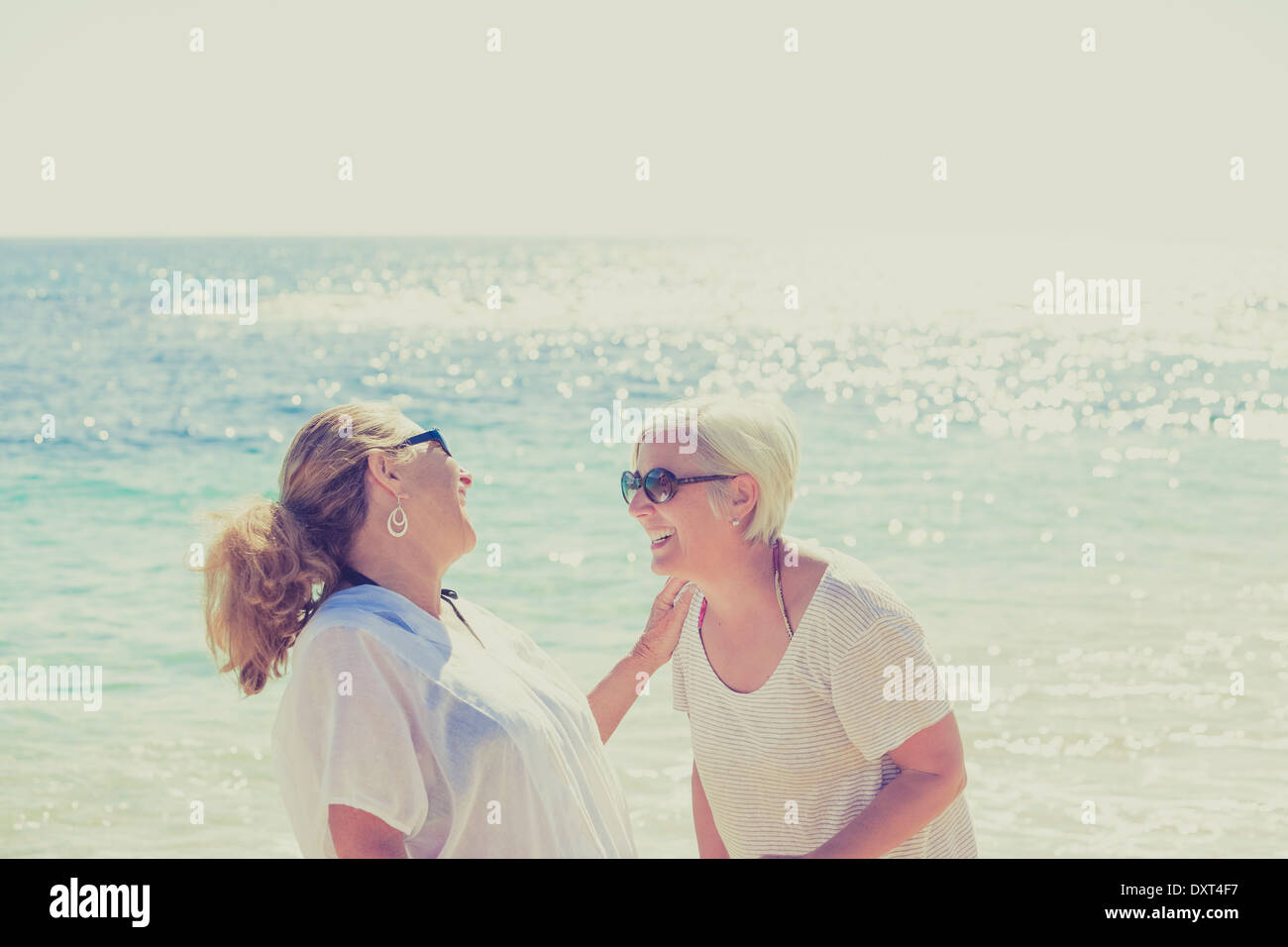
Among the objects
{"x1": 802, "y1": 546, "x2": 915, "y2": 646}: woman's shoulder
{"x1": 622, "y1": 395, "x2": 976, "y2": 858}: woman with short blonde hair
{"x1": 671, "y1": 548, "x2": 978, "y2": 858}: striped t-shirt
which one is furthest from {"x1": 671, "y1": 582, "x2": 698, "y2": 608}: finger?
{"x1": 802, "y1": 546, "x2": 915, "y2": 646}: woman's shoulder

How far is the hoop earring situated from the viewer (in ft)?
9.30

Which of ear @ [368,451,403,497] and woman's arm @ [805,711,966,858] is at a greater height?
ear @ [368,451,403,497]

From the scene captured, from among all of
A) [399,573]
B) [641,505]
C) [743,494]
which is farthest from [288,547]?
[743,494]

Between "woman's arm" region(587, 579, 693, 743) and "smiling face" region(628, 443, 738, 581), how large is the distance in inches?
14.2

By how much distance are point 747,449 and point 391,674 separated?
1021 millimetres

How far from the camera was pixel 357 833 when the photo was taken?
240cm

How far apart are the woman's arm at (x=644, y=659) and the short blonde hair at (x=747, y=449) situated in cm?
47

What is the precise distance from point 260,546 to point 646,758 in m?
4.52

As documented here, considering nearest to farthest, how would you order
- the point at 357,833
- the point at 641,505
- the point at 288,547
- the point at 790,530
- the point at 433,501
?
the point at 357,833, the point at 288,547, the point at 433,501, the point at 641,505, the point at 790,530

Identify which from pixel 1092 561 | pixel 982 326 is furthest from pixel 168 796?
pixel 982 326

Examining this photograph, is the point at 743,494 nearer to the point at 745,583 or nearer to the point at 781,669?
the point at 745,583

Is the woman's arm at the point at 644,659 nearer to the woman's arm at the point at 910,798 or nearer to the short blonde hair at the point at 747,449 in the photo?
the short blonde hair at the point at 747,449

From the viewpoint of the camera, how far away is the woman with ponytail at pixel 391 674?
2430mm

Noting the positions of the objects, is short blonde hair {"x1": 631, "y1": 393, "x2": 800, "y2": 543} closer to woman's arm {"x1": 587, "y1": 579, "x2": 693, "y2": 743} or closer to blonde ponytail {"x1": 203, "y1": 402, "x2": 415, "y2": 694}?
woman's arm {"x1": 587, "y1": 579, "x2": 693, "y2": 743}
